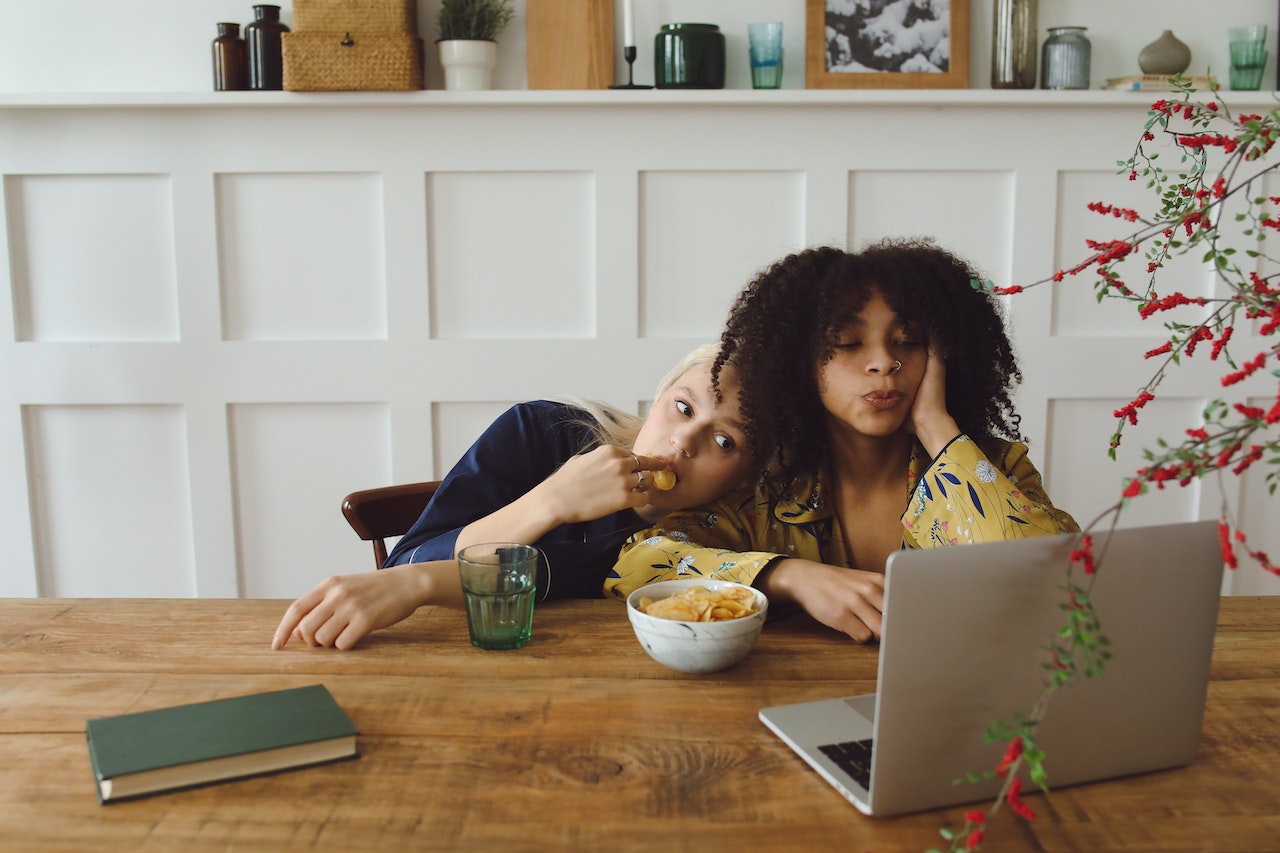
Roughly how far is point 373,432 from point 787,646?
69.1 inches

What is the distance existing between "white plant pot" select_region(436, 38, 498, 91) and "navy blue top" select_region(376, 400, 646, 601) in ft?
3.37

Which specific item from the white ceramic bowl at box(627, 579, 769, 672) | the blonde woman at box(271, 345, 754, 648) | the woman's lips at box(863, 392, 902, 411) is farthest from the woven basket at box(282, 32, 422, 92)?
the white ceramic bowl at box(627, 579, 769, 672)

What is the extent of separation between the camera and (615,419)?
1937 millimetres

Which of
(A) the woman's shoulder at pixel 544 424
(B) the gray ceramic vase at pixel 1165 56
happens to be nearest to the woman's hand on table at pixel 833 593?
(A) the woman's shoulder at pixel 544 424

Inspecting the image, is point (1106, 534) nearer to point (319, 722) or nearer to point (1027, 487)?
point (319, 722)

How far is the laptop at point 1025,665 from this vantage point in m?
0.76

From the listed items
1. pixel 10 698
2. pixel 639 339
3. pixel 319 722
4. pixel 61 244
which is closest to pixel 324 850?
pixel 319 722

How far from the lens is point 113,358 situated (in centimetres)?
267

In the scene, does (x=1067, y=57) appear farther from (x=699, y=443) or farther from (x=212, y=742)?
(x=212, y=742)

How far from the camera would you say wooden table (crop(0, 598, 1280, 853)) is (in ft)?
2.58

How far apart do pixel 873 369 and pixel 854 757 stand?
27.8 inches

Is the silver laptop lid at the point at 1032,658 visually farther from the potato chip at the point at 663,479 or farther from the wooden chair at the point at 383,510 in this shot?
the wooden chair at the point at 383,510

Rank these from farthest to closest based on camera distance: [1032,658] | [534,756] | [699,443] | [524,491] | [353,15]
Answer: [353,15], [524,491], [699,443], [534,756], [1032,658]

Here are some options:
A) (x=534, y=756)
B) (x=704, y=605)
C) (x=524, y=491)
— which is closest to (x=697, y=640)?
(x=704, y=605)
